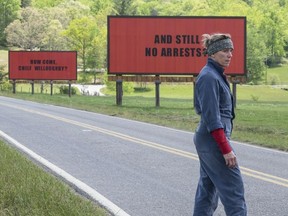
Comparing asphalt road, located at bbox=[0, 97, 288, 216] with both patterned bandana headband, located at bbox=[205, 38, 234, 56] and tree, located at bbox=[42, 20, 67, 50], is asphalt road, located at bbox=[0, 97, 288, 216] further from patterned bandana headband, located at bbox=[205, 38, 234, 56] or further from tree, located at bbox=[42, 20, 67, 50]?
tree, located at bbox=[42, 20, 67, 50]

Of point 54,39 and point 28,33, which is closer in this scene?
point 54,39

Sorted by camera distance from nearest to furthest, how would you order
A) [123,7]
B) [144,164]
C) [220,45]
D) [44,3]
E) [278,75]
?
1. [220,45]
2. [144,164]
3. [278,75]
4. [123,7]
5. [44,3]

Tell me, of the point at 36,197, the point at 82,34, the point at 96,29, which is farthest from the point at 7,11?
the point at 36,197

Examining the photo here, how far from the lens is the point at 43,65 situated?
5669 cm

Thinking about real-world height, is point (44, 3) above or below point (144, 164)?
above

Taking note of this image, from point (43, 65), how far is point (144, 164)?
4669cm

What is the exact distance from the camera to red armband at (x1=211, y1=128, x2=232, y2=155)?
5141 millimetres

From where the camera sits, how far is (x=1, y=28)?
13912 centimetres

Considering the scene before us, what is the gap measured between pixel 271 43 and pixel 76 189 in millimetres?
123985

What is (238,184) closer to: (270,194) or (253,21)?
(270,194)

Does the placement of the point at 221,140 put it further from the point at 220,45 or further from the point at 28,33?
the point at 28,33

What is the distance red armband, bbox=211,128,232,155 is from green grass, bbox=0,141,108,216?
2022mm

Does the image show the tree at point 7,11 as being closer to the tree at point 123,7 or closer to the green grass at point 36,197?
the tree at point 123,7

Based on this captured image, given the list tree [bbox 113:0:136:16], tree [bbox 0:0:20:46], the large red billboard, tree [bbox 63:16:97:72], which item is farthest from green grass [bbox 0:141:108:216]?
tree [bbox 0:0:20:46]
